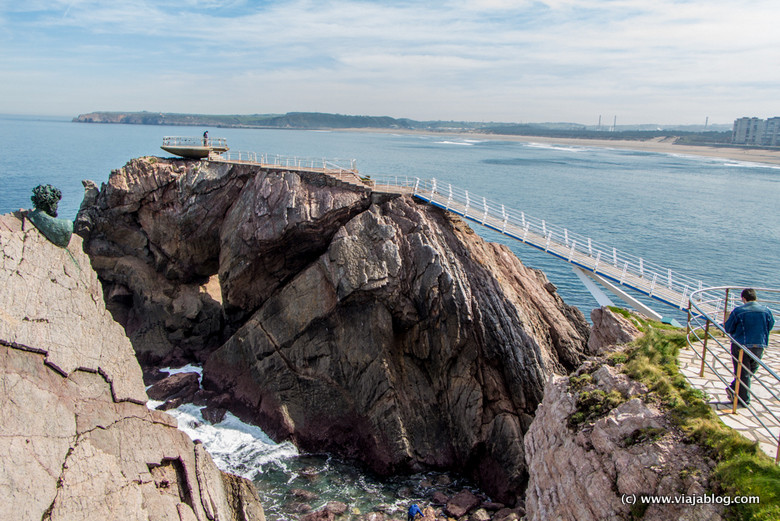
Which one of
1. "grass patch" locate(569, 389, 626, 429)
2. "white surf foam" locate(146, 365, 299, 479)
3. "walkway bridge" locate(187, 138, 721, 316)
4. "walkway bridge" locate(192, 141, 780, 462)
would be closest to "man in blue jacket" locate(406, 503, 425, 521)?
"white surf foam" locate(146, 365, 299, 479)

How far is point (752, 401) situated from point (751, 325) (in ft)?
5.11

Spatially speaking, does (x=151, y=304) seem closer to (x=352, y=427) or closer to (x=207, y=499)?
(x=352, y=427)

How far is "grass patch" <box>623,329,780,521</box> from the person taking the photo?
8.01 meters

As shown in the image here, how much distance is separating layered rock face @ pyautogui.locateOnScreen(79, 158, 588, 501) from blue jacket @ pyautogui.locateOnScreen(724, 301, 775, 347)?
1423 cm

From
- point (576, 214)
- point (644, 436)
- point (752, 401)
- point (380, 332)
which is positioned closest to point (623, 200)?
point (576, 214)

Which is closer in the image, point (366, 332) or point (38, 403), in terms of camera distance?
point (38, 403)

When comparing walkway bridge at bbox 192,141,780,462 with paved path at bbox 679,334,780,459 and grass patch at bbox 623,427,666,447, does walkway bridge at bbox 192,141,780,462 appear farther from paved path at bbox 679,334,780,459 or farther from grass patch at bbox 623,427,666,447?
grass patch at bbox 623,427,666,447

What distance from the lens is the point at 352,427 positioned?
25.9 meters

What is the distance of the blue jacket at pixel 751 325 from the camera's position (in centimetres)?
1067

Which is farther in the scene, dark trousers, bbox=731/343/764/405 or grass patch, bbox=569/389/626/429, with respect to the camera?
grass patch, bbox=569/389/626/429

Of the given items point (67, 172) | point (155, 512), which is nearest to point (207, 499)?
point (155, 512)

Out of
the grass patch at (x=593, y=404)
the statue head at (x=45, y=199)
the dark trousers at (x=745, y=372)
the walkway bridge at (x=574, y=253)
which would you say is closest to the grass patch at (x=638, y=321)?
the walkway bridge at (x=574, y=253)

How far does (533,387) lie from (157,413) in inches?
652

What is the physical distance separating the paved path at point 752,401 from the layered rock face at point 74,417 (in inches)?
509
